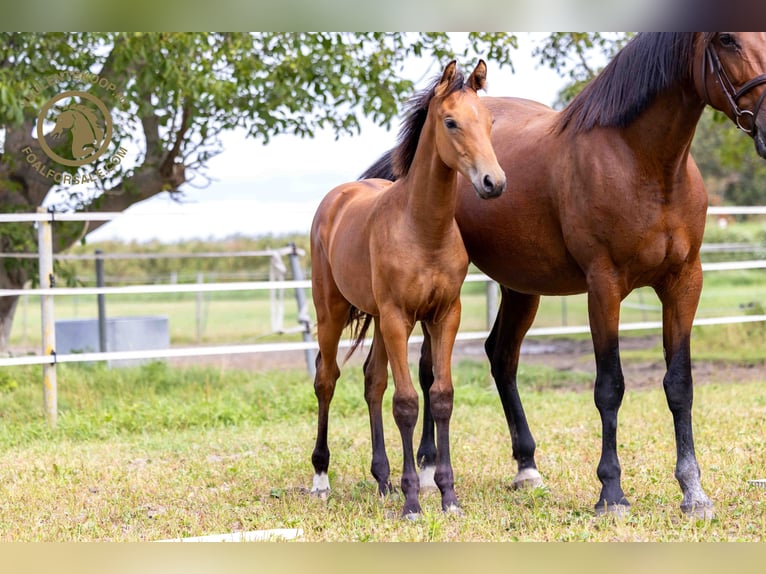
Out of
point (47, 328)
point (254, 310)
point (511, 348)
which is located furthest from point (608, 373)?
point (254, 310)

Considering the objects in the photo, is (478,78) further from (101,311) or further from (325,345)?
(101,311)

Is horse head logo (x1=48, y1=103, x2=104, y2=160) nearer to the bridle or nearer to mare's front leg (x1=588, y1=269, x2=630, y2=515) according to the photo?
mare's front leg (x1=588, y1=269, x2=630, y2=515)

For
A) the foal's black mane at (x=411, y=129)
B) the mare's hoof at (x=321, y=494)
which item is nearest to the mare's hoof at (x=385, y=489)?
the mare's hoof at (x=321, y=494)

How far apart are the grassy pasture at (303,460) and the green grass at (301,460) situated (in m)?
0.02

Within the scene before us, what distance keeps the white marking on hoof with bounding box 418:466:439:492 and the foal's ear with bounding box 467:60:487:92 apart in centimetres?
213

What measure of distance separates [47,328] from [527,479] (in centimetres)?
405

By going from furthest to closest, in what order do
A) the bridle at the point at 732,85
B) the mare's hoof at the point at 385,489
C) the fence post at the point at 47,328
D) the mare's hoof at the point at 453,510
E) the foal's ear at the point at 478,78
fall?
the fence post at the point at 47,328 < the mare's hoof at the point at 385,489 < the mare's hoof at the point at 453,510 < the foal's ear at the point at 478,78 < the bridle at the point at 732,85

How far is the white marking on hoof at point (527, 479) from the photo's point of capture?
505cm

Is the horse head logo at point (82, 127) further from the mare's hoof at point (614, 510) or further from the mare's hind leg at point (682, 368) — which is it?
the mare's hoof at point (614, 510)

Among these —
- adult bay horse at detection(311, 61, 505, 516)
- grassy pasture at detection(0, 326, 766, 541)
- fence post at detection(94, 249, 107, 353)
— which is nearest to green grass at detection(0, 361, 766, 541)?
grassy pasture at detection(0, 326, 766, 541)

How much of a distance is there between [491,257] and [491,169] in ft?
3.89

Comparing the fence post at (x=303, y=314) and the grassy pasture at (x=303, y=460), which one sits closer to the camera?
the grassy pasture at (x=303, y=460)

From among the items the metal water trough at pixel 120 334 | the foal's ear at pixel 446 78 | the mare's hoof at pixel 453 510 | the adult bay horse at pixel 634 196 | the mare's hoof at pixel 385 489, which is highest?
the foal's ear at pixel 446 78

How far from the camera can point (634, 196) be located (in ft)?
13.5
